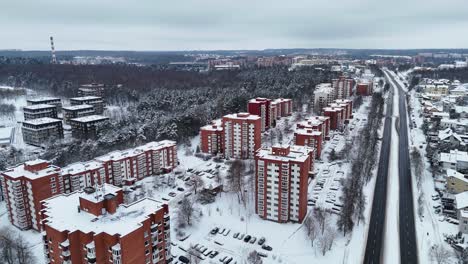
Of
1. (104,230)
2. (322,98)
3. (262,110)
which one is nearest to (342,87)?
(322,98)

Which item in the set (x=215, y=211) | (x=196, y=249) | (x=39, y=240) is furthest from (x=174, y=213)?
(x=39, y=240)

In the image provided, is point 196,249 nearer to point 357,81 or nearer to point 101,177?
point 101,177

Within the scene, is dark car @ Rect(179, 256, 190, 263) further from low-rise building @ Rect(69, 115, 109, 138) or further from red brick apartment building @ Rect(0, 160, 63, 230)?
low-rise building @ Rect(69, 115, 109, 138)

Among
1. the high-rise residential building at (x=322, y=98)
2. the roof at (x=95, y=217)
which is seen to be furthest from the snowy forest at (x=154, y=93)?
the roof at (x=95, y=217)

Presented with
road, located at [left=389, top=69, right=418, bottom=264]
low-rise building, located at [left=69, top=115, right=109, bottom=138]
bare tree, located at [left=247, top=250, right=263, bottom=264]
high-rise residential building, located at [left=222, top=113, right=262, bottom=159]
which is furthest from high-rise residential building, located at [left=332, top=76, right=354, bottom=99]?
bare tree, located at [left=247, top=250, right=263, bottom=264]

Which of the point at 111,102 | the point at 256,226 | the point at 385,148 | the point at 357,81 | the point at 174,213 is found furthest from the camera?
the point at 357,81

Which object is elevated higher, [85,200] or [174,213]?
[85,200]
